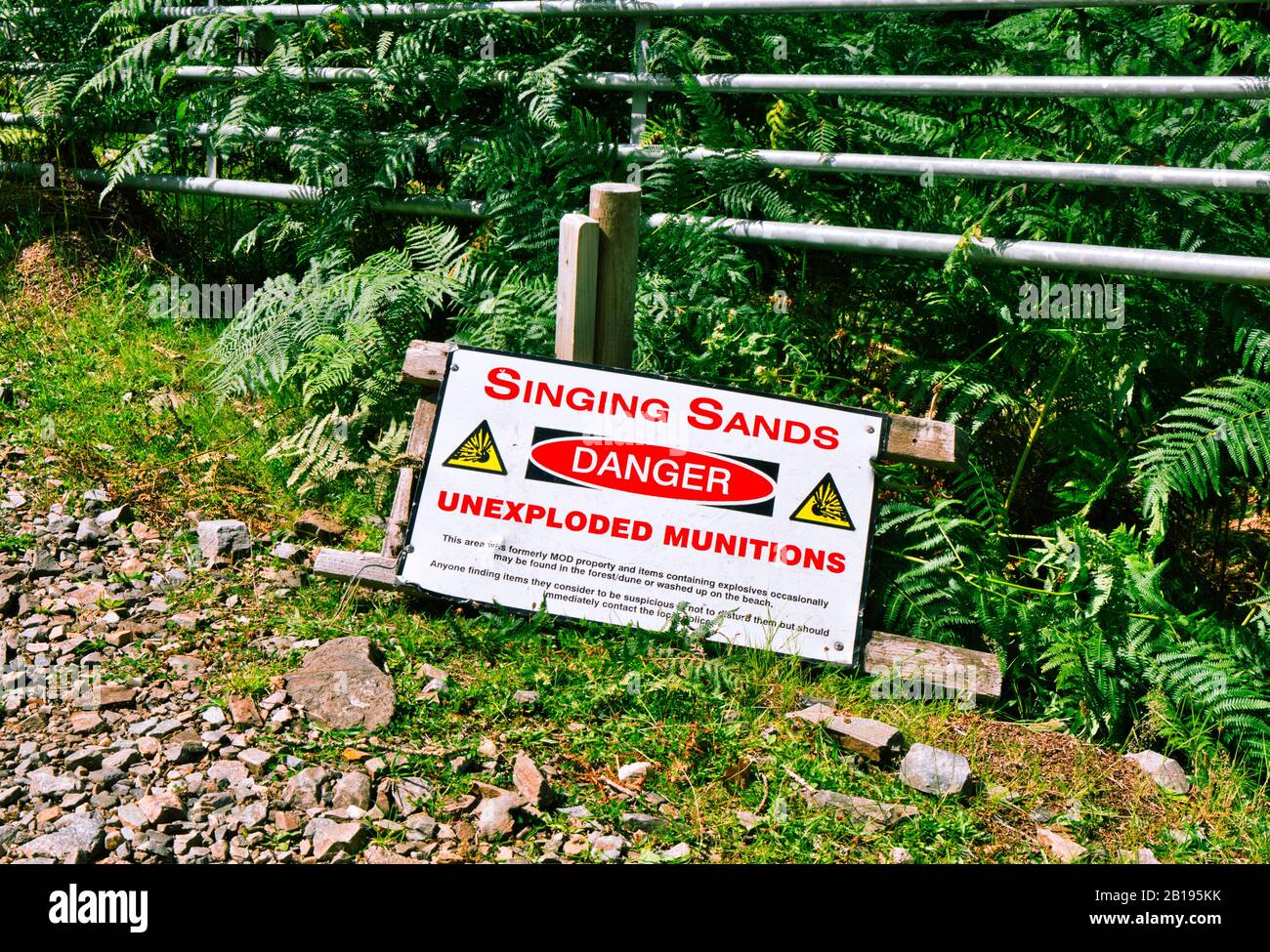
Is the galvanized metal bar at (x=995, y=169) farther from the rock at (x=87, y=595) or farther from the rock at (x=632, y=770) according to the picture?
the rock at (x=87, y=595)

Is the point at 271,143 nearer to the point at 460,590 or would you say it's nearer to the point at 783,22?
the point at 783,22

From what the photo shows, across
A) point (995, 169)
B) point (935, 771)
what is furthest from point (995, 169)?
point (935, 771)

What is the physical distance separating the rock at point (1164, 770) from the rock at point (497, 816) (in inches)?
67.8

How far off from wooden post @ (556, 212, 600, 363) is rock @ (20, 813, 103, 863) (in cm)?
195

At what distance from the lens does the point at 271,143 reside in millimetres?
5715

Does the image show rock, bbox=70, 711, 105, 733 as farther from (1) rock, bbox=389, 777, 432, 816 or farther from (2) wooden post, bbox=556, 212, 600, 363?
(2) wooden post, bbox=556, 212, 600, 363

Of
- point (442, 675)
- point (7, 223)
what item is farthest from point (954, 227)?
point (7, 223)

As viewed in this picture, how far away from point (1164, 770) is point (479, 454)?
2.18 meters

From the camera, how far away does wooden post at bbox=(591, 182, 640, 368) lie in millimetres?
3773

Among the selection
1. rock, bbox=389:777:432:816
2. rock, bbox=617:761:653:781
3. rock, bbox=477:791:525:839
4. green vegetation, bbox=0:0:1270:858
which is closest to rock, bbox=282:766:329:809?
rock, bbox=389:777:432:816

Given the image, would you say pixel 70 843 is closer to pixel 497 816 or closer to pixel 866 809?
pixel 497 816

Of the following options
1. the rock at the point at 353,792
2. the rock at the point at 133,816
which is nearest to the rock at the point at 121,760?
the rock at the point at 133,816

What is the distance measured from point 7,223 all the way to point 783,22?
4.15 meters

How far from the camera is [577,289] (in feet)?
12.4
